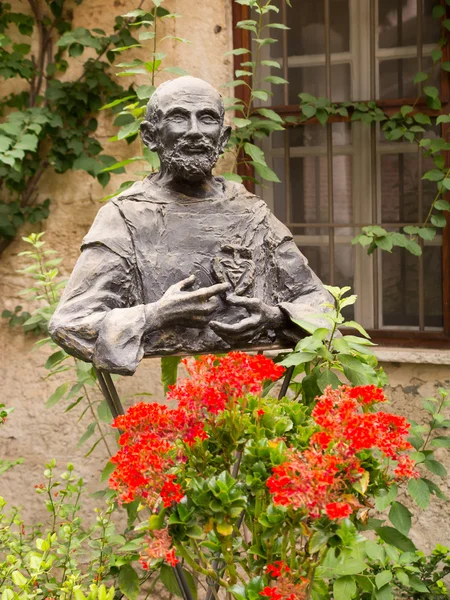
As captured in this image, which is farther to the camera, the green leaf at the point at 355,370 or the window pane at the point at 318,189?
the window pane at the point at 318,189

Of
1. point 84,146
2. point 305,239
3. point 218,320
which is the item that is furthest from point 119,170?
point 218,320

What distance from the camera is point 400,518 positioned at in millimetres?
3053

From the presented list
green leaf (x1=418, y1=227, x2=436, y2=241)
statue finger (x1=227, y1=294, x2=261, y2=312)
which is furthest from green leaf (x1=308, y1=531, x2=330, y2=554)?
green leaf (x1=418, y1=227, x2=436, y2=241)

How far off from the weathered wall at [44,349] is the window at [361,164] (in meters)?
0.16

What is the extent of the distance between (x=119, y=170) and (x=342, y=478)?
2590 mm

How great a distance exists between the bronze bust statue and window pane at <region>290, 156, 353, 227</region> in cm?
156

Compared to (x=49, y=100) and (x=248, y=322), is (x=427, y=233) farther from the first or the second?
(x=49, y=100)

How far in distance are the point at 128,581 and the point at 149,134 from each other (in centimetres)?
149

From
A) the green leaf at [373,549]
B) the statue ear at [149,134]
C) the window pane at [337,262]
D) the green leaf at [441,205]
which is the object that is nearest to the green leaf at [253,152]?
the window pane at [337,262]

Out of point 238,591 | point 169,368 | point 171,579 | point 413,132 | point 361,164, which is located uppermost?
point 413,132

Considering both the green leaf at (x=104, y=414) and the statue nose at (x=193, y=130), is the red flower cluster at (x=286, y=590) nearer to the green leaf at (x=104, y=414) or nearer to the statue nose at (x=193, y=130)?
the statue nose at (x=193, y=130)

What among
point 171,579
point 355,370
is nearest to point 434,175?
point 355,370

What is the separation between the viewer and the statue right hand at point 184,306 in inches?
92.8

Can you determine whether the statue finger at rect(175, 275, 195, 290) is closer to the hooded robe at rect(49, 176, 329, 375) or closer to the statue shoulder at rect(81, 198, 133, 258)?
the hooded robe at rect(49, 176, 329, 375)
